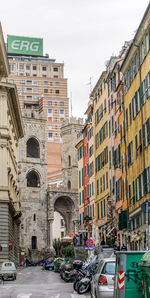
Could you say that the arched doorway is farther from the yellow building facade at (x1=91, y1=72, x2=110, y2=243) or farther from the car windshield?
the car windshield

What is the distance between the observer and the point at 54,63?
519 feet

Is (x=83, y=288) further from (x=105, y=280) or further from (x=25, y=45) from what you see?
(x=25, y=45)

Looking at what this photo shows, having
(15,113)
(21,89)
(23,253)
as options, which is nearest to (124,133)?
(15,113)

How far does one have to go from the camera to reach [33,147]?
107 meters

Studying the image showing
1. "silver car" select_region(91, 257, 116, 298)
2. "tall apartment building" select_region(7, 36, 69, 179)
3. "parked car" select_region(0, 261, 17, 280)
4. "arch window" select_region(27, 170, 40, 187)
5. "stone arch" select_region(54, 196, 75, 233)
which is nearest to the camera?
"silver car" select_region(91, 257, 116, 298)

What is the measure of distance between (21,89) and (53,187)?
52248mm

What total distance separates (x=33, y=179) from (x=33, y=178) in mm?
186

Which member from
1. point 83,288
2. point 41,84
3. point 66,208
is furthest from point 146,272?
point 41,84

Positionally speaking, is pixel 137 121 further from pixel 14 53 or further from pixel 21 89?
pixel 14 53

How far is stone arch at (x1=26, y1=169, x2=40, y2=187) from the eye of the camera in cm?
10400

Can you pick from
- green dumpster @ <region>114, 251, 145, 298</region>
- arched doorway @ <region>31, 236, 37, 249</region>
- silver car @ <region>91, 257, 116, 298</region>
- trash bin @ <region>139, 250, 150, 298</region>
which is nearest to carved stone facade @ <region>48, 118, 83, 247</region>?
arched doorway @ <region>31, 236, 37, 249</region>

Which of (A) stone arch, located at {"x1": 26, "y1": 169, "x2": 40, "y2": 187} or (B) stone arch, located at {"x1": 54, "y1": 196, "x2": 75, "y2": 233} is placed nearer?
(A) stone arch, located at {"x1": 26, "y1": 169, "x2": 40, "y2": 187}

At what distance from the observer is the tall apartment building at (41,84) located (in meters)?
148

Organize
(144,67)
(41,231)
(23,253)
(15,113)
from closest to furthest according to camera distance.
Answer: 1. (144,67)
2. (15,113)
3. (23,253)
4. (41,231)
